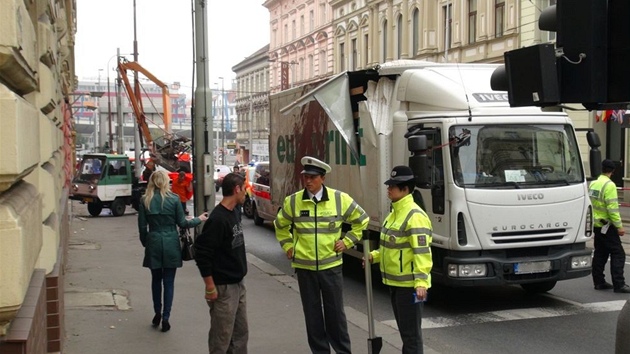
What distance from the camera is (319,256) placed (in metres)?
6.78

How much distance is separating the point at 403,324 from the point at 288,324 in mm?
2558

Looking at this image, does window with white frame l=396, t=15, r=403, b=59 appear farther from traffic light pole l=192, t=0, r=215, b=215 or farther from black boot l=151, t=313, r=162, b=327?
black boot l=151, t=313, r=162, b=327

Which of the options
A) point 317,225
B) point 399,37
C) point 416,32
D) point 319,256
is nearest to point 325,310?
Answer: point 319,256

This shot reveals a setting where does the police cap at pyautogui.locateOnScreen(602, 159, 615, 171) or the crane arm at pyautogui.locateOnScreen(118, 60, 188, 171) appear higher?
the crane arm at pyautogui.locateOnScreen(118, 60, 188, 171)

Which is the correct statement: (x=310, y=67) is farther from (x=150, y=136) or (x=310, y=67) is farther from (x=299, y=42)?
(x=150, y=136)

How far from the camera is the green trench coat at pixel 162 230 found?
802 centimetres

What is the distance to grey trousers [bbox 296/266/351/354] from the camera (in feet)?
22.3

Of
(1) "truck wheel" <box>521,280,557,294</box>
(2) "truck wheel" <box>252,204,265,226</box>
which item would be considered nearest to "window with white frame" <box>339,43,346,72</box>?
(2) "truck wheel" <box>252,204,265,226</box>

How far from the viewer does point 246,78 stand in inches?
3125

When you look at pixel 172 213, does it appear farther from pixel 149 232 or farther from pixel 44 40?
pixel 44 40

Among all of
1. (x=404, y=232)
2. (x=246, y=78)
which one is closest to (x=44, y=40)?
(x=404, y=232)

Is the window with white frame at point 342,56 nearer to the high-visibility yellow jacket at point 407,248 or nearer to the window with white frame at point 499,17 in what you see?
the window with white frame at point 499,17

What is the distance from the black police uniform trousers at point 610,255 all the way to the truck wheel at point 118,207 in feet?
57.7

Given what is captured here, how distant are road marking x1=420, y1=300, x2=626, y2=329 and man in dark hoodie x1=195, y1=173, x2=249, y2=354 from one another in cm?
314
